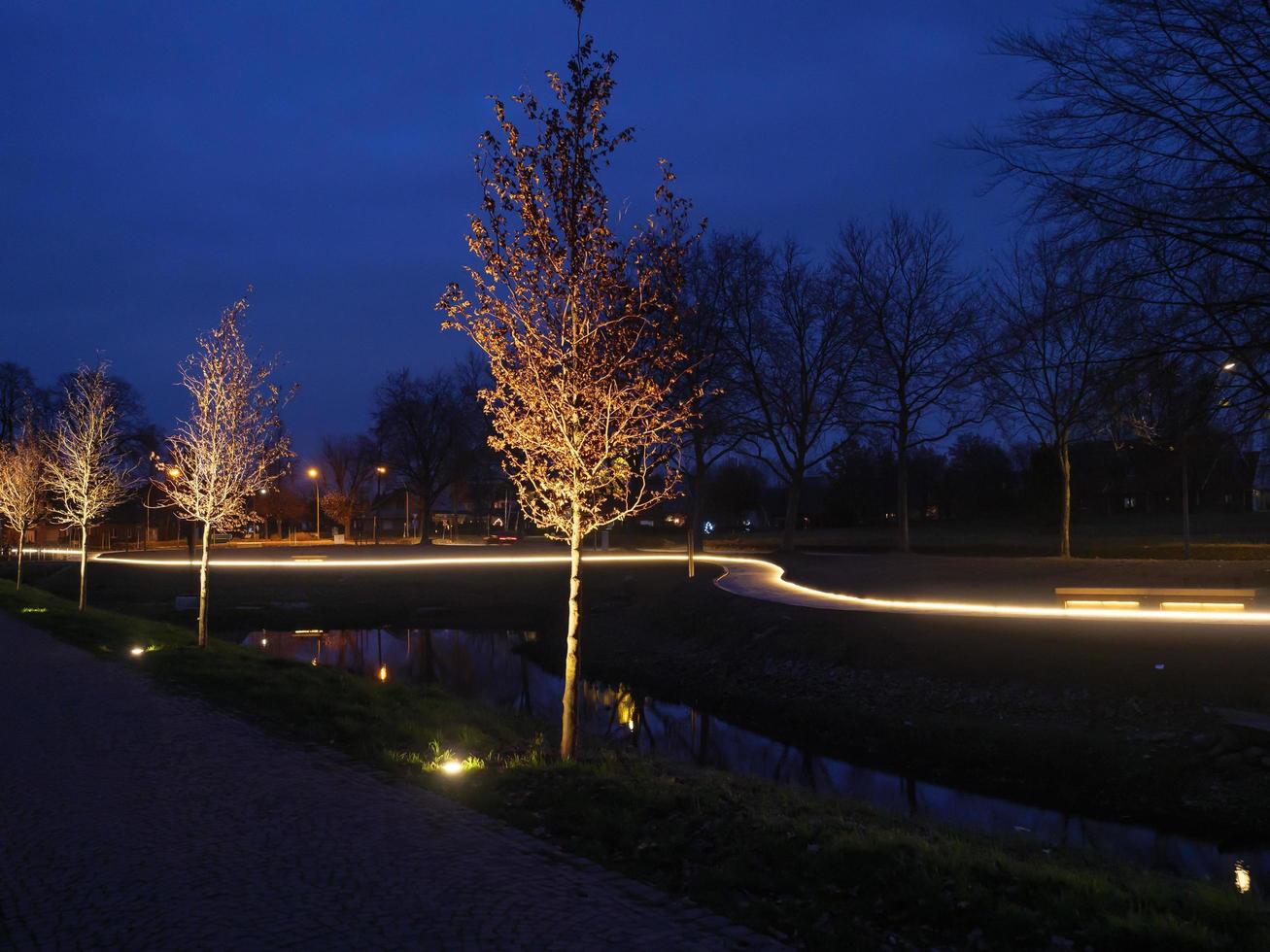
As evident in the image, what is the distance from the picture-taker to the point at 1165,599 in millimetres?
17547

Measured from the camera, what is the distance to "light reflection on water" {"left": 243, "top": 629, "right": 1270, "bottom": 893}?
9984 mm

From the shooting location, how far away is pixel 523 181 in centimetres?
959

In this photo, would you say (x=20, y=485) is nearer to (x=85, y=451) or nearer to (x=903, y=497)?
(x=85, y=451)

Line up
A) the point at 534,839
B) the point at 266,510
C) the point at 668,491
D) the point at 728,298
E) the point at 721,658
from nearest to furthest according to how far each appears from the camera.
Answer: the point at 534,839 → the point at 668,491 → the point at 721,658 → the point at 728,298 → the point at 266,510

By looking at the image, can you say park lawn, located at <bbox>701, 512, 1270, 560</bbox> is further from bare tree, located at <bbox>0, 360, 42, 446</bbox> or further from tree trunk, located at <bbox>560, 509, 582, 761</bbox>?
bare tree, located at <bbox>0, 360, 42, 446</bbox>

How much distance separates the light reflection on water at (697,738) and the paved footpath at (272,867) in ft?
17.7

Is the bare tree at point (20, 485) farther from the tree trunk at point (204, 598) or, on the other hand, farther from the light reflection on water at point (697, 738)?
the tree trunk at point (204, 598)

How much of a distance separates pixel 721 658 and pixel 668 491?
1218cm

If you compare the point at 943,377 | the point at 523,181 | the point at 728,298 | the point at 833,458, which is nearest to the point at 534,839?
the point at 523,181

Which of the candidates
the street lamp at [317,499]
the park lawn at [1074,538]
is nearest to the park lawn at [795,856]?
the park lawn at [1074,538]

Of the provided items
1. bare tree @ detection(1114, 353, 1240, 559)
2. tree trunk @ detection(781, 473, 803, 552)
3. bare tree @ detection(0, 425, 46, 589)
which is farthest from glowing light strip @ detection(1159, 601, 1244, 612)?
bare tree @ detection(0, 425, 46, 589)

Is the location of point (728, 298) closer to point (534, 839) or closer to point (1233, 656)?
point (1233, 656)

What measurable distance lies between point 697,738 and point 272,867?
36.3 ft

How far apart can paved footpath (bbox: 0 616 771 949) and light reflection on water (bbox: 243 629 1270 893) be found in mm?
5393
